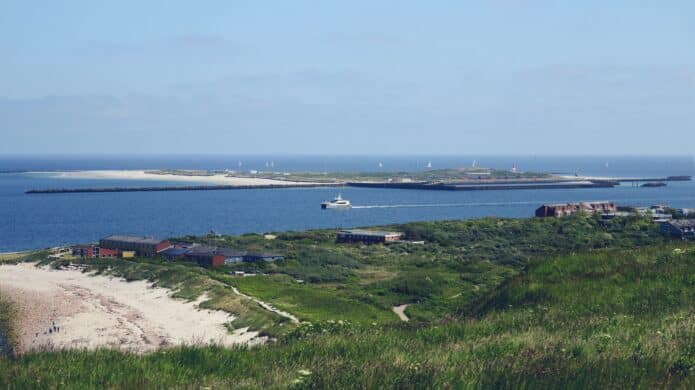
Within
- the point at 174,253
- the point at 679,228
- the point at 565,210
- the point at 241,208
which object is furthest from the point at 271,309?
the point at 241,208

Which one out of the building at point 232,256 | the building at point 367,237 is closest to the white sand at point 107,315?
the building at point 232,256

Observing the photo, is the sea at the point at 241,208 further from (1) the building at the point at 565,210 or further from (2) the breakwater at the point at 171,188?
(1) the building at the point at 565,210

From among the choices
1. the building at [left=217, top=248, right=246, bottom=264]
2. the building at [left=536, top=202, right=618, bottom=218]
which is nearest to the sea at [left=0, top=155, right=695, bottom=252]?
the building at [left=536, top=202, right=618, bottom=218]

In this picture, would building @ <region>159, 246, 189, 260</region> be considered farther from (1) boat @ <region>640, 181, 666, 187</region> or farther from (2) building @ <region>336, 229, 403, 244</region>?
(1) boat @ <region>640, 181, 666, 187</region>

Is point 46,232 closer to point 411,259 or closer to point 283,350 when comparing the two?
point 411,259

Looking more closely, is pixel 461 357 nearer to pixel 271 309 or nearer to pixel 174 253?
pixel 271 309

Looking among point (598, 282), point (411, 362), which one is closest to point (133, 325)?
point (598, 282)
